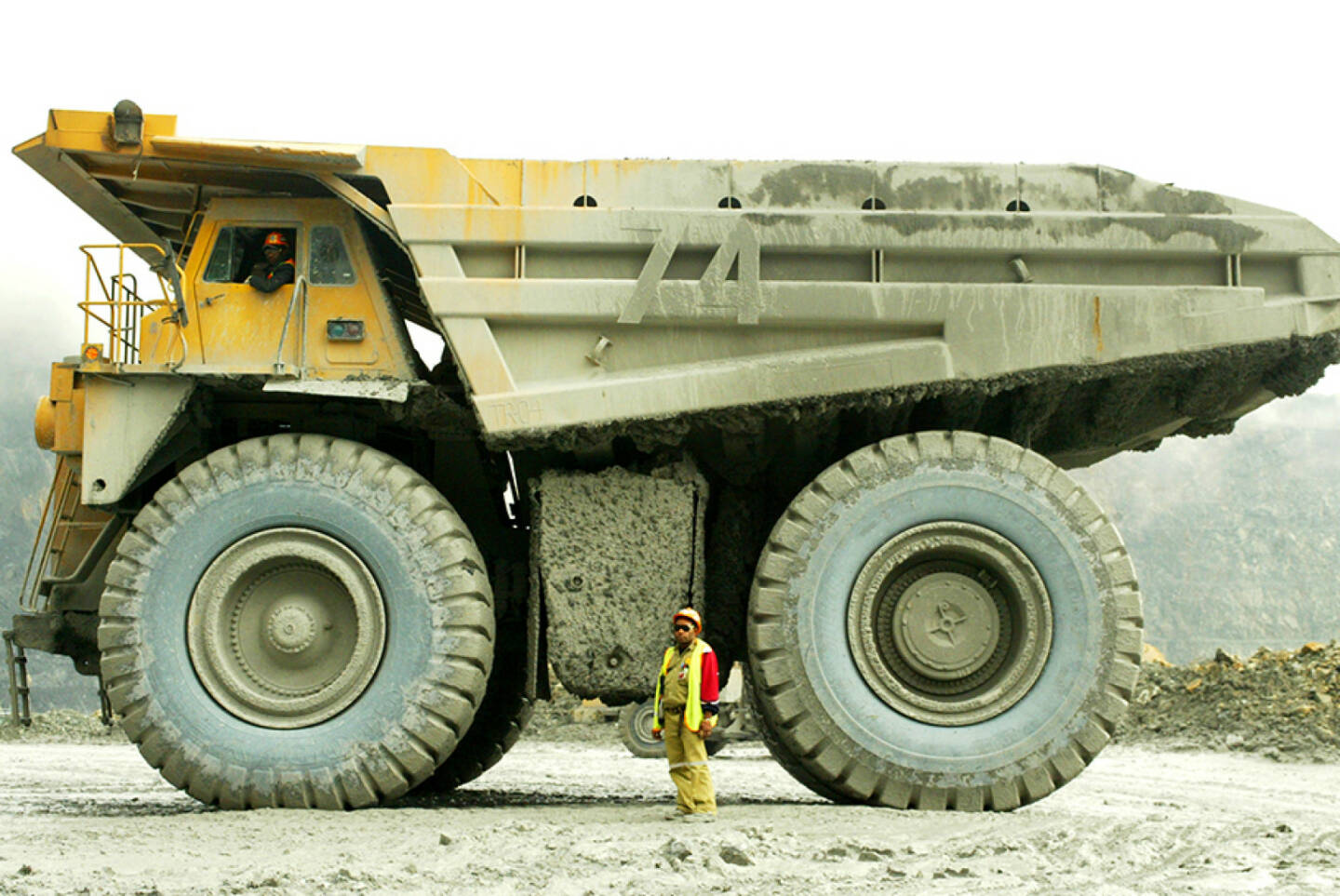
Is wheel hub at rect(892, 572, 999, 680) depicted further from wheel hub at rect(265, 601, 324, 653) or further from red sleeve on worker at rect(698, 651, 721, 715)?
wheel hub at rect(265, 601, 324, 653)

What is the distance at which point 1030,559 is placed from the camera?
884 cm

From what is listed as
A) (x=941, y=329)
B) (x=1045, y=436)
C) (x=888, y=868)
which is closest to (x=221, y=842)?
(x=888, y=868)

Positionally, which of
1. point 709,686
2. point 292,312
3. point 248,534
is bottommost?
point 709,686

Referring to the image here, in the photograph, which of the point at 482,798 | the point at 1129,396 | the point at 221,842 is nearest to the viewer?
the point at 221,842

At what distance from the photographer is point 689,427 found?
29.5 feet

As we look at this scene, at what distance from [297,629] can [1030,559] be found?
4.35 meters

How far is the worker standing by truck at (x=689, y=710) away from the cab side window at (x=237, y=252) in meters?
3.49

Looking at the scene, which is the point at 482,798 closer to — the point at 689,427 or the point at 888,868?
the point at 689,427

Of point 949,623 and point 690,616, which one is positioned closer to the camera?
point 690,616

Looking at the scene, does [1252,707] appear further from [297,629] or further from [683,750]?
[297,629]

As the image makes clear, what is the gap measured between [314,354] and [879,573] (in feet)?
12.1

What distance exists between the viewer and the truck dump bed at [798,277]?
884cm

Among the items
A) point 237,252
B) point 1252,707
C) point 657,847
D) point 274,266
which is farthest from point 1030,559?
point 1252,707

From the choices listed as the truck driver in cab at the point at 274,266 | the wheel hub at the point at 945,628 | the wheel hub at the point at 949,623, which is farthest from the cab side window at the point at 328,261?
the wheel hub at the point at 945,628
